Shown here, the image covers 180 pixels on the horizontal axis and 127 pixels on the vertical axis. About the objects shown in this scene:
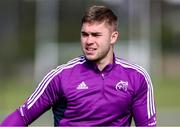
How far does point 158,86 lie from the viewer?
20812mm

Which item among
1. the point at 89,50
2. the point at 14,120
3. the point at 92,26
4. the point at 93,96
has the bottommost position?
the point at 14,120

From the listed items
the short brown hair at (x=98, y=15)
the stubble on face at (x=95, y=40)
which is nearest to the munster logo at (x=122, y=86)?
the stubble on face at (x=95, y=40)

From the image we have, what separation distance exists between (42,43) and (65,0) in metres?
1.57

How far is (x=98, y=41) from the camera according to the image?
17.3 ft

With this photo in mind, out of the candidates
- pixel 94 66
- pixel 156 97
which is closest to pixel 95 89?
pixel 94 66

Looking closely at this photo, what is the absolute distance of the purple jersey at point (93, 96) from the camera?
5.23 meters

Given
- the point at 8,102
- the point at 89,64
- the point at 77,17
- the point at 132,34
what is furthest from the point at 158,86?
the point at 89,64

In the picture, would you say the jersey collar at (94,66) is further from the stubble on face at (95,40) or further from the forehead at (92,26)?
the forehead at (92,26)

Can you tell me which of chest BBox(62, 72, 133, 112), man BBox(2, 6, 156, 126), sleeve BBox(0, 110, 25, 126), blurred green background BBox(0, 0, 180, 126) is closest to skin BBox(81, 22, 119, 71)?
man BBox(2, 6, 156, 126)

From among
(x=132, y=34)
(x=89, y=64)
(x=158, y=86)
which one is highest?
(x=89, y=64)

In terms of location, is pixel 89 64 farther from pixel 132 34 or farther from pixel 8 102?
pixel 132 34

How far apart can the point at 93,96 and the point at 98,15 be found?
58 cm

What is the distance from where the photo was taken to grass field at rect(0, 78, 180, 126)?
14.4m

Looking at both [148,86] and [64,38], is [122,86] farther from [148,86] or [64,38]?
[64,38]
